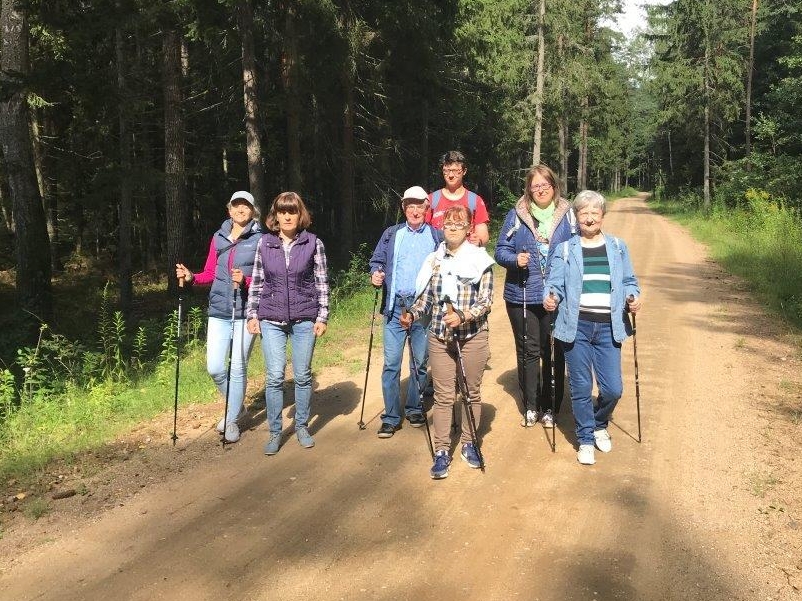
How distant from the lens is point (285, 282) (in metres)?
4.99

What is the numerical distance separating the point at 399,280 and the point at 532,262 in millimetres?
1195

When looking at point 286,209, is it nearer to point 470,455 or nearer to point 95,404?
point 470,455

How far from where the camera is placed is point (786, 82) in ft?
62.1

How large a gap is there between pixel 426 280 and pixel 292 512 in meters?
1.96

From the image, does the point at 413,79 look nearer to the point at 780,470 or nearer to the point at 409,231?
the point at 409,231

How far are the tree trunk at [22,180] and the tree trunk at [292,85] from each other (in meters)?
5.90

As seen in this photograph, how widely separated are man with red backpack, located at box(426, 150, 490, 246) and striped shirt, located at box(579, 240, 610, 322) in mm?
957

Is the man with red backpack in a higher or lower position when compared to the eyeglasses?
higher

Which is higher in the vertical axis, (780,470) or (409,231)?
(409,231)

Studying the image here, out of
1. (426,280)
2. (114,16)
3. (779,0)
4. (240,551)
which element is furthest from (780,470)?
(779,0)

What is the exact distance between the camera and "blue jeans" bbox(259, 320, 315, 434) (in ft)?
16.6

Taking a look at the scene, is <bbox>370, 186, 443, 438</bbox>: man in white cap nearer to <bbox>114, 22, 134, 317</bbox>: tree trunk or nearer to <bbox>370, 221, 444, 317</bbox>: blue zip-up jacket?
<bbox>370, 221, 444, 317</bbox>: blue zip-up jacket

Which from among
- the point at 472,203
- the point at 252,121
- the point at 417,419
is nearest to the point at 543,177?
the point at 472,203

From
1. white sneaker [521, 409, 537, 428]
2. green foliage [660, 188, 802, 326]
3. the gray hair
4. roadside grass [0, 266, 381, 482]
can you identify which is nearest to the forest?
green foliage [660, 188, 802, 326]
